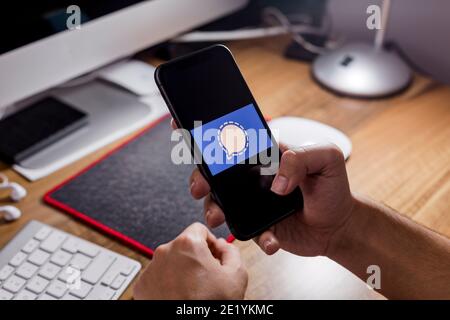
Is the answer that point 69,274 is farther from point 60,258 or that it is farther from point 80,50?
point 80,50

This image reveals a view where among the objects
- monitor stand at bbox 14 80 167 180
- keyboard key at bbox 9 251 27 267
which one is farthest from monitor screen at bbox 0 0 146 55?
keyboard key at bbox 9 251 27 267

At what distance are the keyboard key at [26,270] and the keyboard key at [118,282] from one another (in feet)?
0.31

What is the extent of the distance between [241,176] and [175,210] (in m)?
0.13

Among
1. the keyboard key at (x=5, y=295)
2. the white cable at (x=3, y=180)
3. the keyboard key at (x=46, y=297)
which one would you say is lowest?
the keyboard key at (x=46, y=297)

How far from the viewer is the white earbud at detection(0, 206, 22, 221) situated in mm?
633

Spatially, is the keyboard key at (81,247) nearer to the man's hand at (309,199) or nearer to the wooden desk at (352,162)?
the wooden desk at (352,162)

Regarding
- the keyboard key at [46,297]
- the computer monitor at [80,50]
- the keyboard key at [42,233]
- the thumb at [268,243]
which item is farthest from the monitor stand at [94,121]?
the thumb at [268,243]

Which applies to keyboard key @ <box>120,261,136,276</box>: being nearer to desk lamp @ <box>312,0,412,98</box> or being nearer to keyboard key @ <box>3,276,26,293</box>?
keyboard key @ <box>3,276,26,293</box>

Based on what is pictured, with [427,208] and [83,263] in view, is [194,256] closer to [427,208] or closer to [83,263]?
[83,263]

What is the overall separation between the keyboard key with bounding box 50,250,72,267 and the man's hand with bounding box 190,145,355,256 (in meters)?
0.17

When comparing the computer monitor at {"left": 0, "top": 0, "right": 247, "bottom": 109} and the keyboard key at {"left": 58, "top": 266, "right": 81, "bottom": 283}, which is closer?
the keyboard key at {"left": 58, "top": 266, "right": 81, "bottom": 283}

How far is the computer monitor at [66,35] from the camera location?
0.65 meters

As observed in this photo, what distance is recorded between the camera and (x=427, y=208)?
2.12ft

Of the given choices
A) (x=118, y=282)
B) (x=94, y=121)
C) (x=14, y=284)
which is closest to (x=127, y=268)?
(x=118, y=282)
